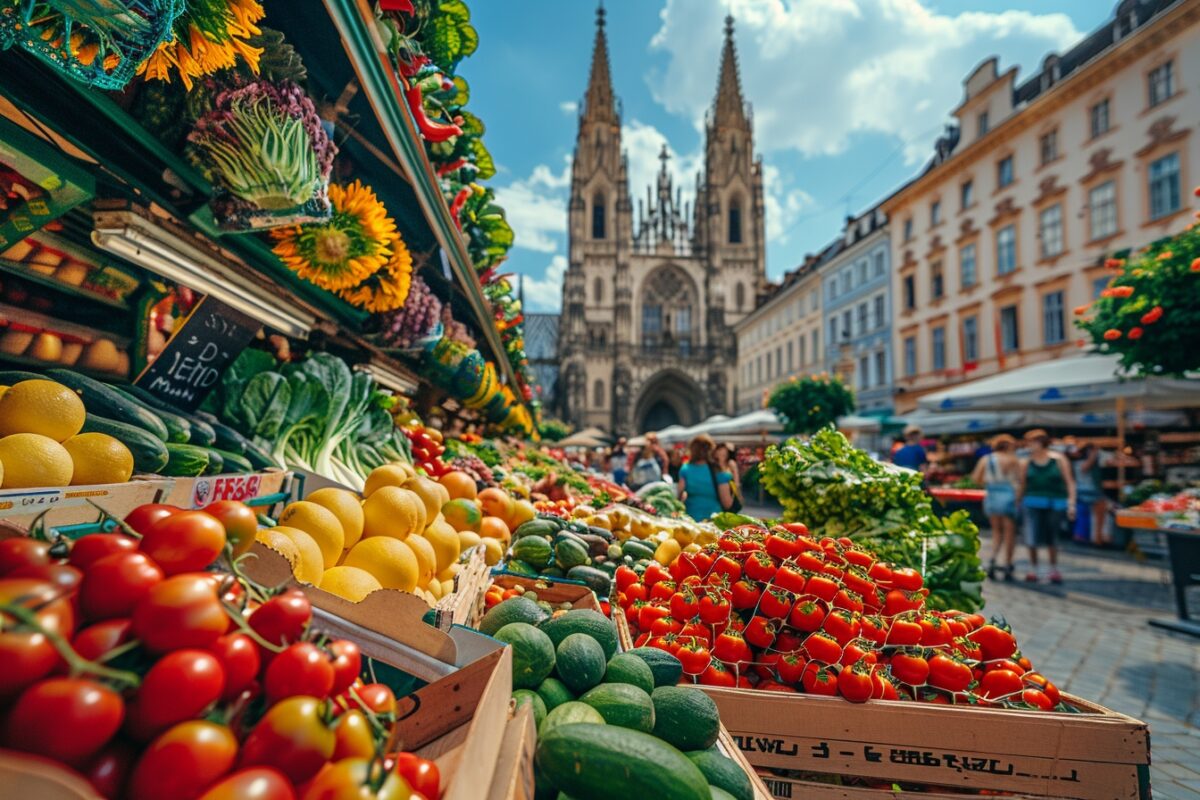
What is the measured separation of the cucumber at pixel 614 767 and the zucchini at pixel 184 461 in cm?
153

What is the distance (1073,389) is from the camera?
815 centimetres

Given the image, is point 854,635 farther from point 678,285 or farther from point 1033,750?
point 678,285

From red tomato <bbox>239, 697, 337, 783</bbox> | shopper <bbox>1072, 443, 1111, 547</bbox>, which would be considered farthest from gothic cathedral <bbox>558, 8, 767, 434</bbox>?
red tomato <bbox>239, 697, 337, 783</bbox>

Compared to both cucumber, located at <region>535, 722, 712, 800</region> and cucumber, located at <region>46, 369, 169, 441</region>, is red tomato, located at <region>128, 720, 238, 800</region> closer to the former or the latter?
cucumber, located at <region>535, 722, 712, 800</region>

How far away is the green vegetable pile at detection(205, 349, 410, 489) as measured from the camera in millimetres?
2613

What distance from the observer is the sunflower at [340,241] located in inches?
100

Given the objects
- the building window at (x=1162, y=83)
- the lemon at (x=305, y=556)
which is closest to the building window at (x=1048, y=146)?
the building window at (x=1162, y=83)

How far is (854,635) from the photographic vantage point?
200cm

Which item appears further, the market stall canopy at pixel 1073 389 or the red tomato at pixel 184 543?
the market stall canopy at pixel 1073 389

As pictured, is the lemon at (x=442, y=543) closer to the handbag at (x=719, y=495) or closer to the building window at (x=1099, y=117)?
the handbag at (x=719, y=495)

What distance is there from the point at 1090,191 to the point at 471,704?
70.5 ft

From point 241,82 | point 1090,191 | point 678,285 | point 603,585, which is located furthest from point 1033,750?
point 678,285

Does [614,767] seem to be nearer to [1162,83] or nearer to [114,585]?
[114,585]

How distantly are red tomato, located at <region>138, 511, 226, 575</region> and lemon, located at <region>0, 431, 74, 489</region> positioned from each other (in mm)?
824
